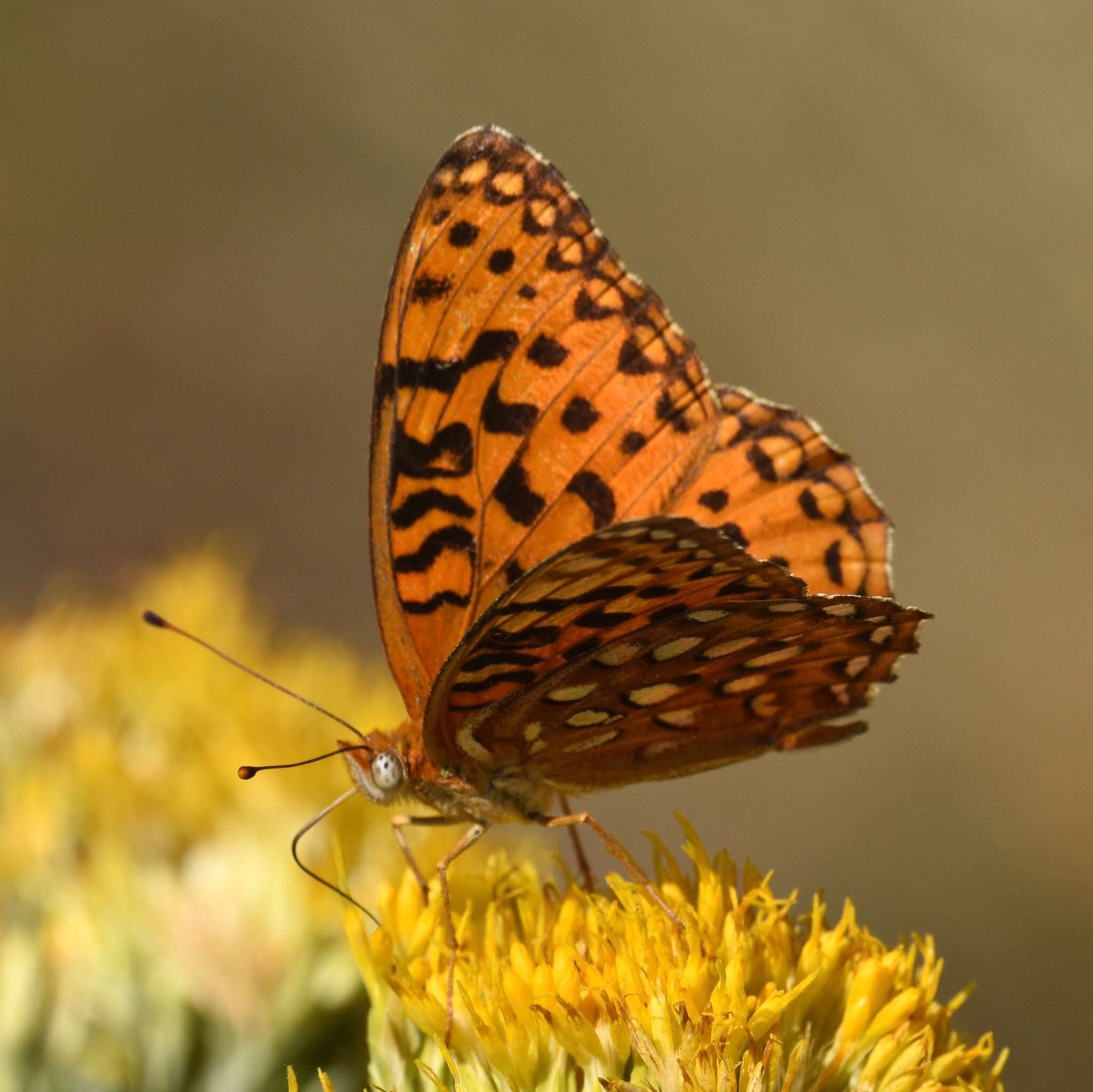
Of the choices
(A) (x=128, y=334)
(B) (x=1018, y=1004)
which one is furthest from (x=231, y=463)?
(B) (x=1018, y=1004)

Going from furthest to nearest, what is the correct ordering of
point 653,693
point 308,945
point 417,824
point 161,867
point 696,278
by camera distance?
point 696,278, point 161,867, point 308,945, point 417,824, point 653,693

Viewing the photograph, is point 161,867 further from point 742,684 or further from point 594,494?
point 742,684

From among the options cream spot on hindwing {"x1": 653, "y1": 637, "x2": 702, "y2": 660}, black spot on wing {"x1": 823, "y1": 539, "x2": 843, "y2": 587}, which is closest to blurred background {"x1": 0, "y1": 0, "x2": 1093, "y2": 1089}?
black spot on wing {"x1": 823, "y1": 539, "x2": 843, "y2": 587}

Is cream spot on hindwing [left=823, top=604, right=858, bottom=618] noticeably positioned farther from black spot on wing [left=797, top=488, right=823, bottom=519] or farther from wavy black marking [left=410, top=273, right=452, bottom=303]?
wavy black marking [left=410, top=273, right=452, bottom=303]

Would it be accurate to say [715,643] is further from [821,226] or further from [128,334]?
[821,226]

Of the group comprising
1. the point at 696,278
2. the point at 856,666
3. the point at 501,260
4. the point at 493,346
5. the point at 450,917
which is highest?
the point at 696,278

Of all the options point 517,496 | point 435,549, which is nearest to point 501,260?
point 517,496
